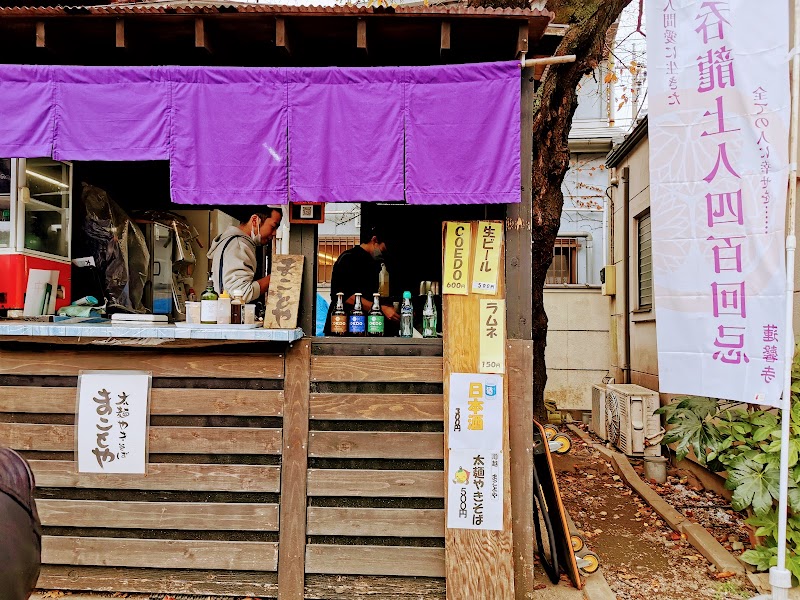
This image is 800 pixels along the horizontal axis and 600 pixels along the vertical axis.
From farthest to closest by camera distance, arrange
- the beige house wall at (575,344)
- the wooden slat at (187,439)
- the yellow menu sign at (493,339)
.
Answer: the beige house wall at (575,344)
the wooden slat at (187,439)
the yellow menu sign at (493,339)

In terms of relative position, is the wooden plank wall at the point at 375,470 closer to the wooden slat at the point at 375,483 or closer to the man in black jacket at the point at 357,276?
the wooden slat at the point at 375,483

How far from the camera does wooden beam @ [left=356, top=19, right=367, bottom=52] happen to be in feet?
14.8

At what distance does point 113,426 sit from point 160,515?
34.7 inches

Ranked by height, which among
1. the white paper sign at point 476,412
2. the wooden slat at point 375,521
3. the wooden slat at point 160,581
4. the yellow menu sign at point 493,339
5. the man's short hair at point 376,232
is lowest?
the wooden slat at point 160,581

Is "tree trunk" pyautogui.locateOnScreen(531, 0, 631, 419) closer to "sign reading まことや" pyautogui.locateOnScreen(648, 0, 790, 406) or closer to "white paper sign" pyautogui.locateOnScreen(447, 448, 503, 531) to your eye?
"sign reading まことや" pyautogui.locateOnScreen(648, 0, 790, 406)

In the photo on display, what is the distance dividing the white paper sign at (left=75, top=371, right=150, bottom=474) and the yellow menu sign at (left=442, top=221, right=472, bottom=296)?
9.17 ft

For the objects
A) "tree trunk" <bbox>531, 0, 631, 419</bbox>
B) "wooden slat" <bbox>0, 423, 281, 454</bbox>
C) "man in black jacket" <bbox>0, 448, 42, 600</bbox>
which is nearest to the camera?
"man in black jacket" <bbox>0, 448, 42, 600</bbox>

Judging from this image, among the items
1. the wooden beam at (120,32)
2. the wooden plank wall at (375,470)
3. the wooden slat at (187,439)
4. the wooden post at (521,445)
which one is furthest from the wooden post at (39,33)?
the wooden post at (521,445)

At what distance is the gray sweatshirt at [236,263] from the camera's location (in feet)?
17.8

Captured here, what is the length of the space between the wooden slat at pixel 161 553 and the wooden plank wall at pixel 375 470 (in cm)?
46

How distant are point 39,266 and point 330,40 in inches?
149

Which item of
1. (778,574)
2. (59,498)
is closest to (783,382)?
(778,574)

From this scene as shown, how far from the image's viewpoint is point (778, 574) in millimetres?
4598

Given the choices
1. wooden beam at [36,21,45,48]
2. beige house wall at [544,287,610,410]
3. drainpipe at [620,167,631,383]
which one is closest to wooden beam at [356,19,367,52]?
wooden beam at [36,21,45,48]
